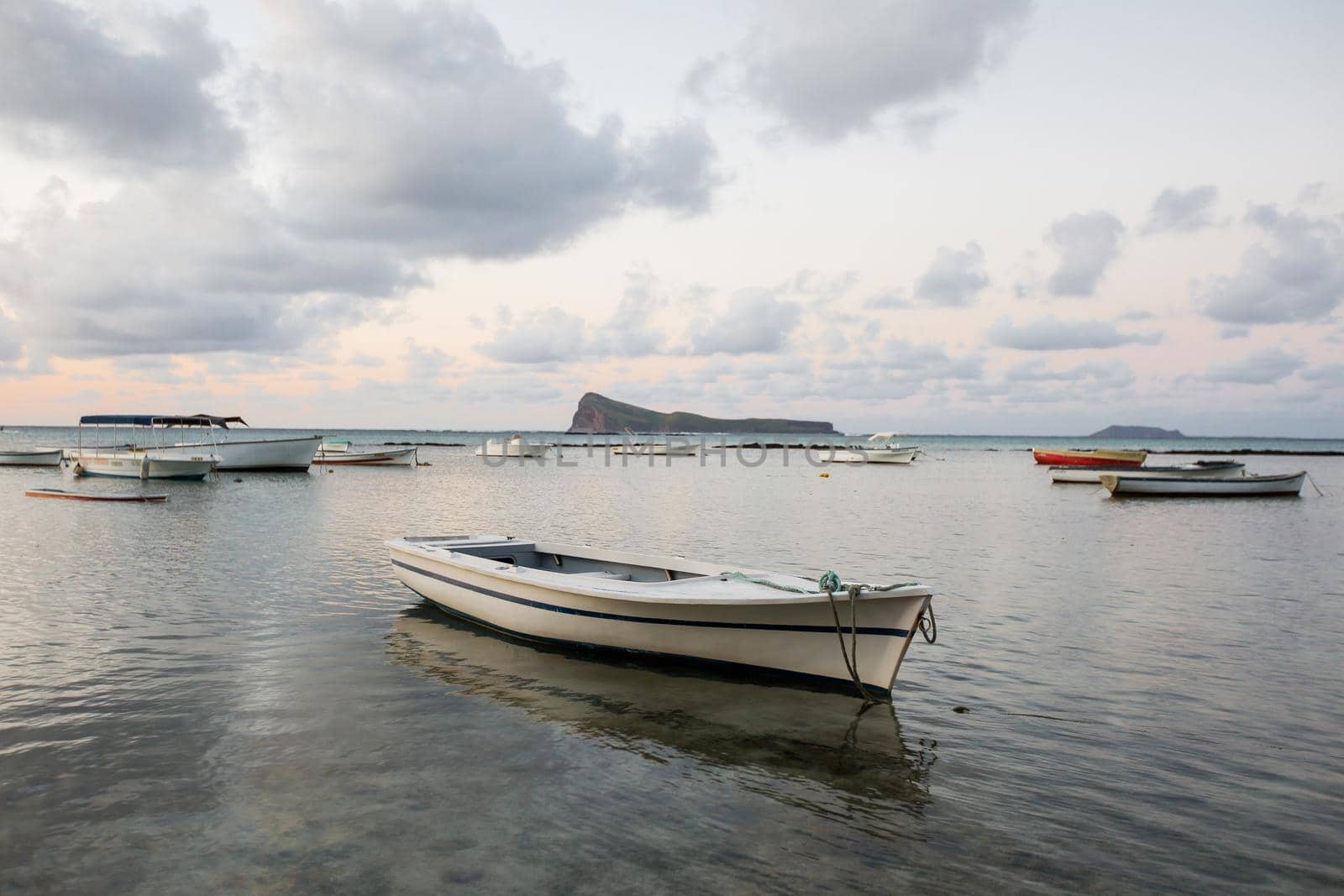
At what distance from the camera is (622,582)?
12.4 meters

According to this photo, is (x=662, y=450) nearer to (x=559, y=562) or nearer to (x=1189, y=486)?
(x=1189, y=486)

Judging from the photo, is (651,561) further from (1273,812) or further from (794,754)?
(1273,812)

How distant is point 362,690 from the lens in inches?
420

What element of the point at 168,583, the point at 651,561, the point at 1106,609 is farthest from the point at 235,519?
the point at 1106,609

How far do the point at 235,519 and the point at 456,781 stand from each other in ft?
88.0

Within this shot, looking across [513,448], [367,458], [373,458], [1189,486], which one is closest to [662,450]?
[513,448]

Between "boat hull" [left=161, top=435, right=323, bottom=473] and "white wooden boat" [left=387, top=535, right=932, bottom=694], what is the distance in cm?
5005

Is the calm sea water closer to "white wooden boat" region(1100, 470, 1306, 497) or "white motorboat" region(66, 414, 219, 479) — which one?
"white wooden boat" region(1100, 470, 1306, 497)

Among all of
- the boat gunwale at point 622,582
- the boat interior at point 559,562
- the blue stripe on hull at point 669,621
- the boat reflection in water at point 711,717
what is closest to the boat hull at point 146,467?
the boat interior at point 559,562

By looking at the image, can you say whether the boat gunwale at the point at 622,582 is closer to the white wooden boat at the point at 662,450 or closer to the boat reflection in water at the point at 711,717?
the boat reflection in water at the point at 711,717

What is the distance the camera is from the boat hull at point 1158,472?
4619 centimetres

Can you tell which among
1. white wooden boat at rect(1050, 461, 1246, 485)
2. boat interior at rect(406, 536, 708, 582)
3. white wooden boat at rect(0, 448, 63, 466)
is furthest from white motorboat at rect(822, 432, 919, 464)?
boat interior at rect(406, 536, 708, 582)

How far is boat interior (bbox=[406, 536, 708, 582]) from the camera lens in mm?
14398

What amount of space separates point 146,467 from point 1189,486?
6364 centimetres
